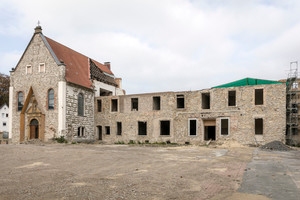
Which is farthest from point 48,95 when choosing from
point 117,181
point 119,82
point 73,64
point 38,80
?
point 117,181

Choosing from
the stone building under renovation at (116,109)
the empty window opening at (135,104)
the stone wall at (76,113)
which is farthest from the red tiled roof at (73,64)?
the empty window opening at (135,104)

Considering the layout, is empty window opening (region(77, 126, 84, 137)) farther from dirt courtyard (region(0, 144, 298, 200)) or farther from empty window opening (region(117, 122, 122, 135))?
dirt courtyard (region(0, 144, 298, 200))

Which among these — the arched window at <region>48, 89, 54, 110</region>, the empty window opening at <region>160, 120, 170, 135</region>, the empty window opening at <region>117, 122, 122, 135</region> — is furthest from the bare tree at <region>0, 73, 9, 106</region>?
the empty window opening at <region>160, 120, 170, 135</region>

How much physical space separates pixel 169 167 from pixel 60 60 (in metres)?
20.3

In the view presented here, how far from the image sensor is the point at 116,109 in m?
32.2

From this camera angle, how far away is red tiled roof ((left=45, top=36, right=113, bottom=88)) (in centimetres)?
2865

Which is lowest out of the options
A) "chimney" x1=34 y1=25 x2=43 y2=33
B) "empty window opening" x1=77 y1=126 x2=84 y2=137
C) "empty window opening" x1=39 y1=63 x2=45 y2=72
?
"empty window opening" x1=77 y1=126 x2=84 y2=137

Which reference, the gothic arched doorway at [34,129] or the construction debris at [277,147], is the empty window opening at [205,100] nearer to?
the construction debris at [277,147]

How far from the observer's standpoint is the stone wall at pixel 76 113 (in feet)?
89.5

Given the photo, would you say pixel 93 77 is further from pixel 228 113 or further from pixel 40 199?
pixel 40 199

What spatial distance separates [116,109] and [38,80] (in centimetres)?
910

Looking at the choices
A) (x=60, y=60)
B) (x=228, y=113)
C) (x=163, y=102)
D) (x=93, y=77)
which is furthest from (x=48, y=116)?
(x=228, y=113)

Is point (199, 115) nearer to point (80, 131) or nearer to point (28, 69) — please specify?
point (80, 131)

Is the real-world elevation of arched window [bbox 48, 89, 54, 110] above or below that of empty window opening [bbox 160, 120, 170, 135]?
above
